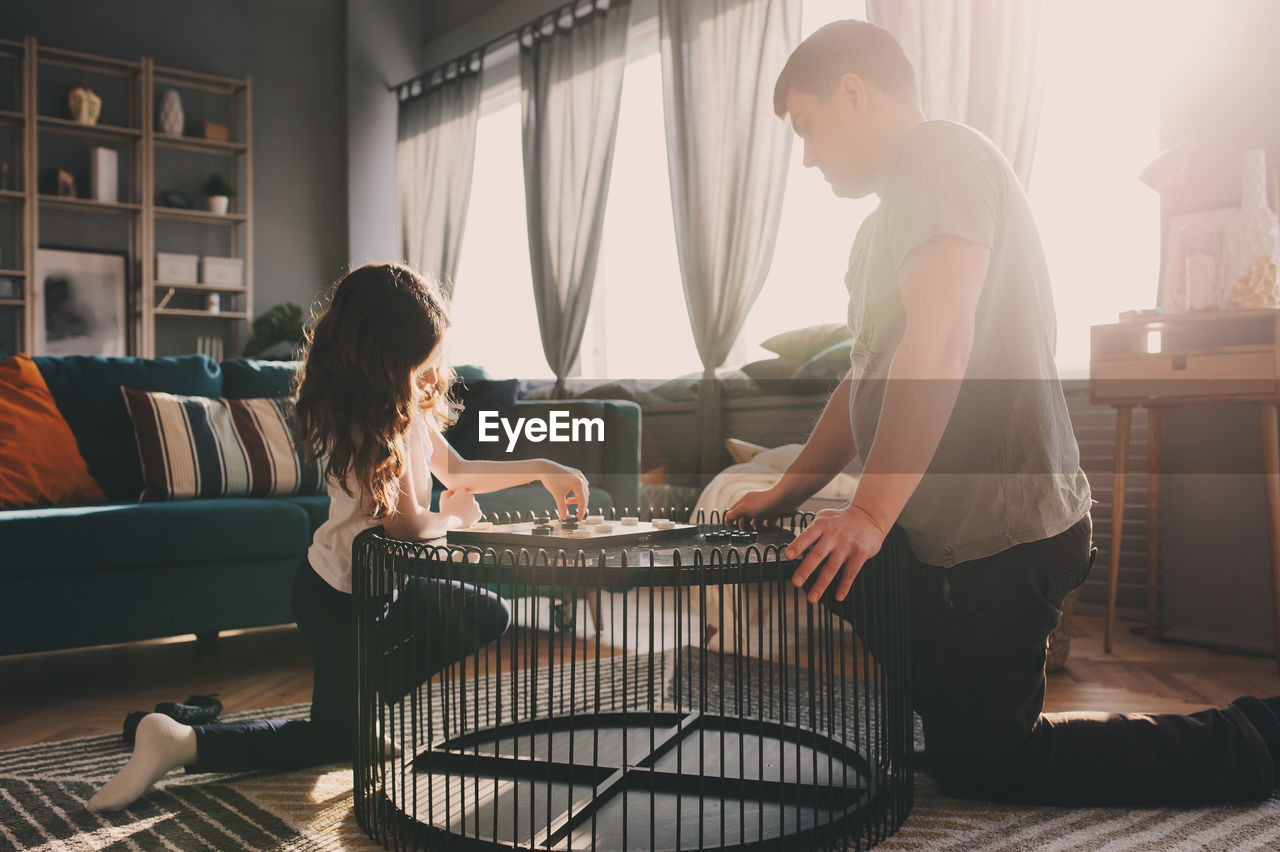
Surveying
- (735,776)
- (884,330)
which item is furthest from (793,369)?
(735,776)

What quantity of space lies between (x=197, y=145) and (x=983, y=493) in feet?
18.4

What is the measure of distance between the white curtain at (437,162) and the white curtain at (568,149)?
2.15 ft

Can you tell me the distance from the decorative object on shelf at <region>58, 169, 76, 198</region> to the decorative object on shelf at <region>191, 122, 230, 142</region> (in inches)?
29.9

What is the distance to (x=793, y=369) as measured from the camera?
3.41 meters

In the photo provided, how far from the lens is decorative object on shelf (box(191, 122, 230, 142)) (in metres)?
5.56

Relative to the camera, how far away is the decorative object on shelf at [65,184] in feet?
17.0

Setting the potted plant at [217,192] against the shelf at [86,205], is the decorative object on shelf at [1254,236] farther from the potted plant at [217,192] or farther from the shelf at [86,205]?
the shelf at [86,205]

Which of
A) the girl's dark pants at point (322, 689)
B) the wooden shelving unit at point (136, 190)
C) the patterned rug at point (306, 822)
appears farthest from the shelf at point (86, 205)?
the girl's dark pants at point (322, 689)

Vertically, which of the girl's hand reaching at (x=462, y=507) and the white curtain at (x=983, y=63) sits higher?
the white curtain at (x=983, y=63)

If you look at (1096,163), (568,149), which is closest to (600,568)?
(1096,163)

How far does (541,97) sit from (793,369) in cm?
239

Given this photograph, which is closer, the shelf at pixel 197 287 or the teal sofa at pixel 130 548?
the teal sofa at pixel 130 548

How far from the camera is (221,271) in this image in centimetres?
557

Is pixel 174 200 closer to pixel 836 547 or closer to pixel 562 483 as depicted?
pixel 562 483
